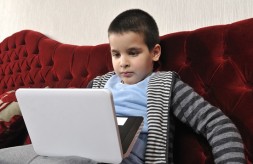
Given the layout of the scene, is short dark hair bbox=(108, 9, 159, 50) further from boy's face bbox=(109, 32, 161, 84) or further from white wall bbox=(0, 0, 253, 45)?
white wall bbox=(0, 0, 253, 45)

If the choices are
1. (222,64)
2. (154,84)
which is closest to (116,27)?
(154,84)

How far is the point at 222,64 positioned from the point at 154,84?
25 centimetres

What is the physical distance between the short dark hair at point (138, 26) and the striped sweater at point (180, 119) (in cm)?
15

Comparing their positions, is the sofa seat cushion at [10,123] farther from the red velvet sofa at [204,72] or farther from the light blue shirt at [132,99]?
the light blue shirt at [132,99]

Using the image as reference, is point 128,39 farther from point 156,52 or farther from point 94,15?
point 94,15

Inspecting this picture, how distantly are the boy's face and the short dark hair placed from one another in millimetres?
19

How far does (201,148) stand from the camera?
0.87 m

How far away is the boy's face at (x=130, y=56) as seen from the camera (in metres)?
0.94

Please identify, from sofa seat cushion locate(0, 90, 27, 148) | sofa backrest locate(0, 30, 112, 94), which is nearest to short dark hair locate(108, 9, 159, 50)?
sofa backrest locate(0, 30, 112, 94)

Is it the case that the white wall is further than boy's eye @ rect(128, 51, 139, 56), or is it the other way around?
the white wall

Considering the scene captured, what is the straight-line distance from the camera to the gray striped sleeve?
28.7 inches

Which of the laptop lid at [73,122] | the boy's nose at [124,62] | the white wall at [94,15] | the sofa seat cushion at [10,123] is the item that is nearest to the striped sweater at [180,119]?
the boy's nose at [124,62]

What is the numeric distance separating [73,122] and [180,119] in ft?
1.32

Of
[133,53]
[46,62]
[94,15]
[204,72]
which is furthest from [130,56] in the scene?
[46,62]
